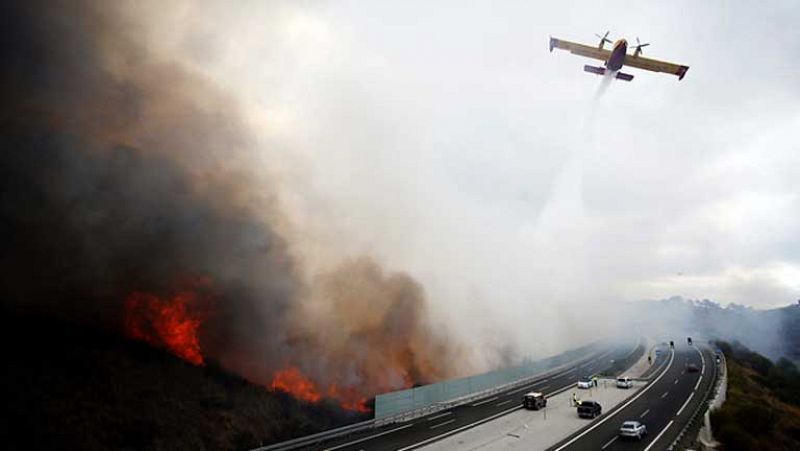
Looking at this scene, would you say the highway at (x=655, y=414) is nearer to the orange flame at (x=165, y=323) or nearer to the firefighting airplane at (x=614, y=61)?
the orange flame at (x=165, y=323)

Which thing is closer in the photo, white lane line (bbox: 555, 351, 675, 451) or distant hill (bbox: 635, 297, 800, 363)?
white lane line (bbox: 555, 351, 675, 451)

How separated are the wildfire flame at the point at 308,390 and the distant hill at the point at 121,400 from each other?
1.42m

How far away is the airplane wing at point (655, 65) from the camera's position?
41.8 metres

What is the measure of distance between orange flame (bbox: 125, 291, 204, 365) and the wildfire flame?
5.90 metres

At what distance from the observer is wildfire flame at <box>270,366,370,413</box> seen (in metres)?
32.2

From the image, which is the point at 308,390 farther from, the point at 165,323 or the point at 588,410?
the point at 588,410

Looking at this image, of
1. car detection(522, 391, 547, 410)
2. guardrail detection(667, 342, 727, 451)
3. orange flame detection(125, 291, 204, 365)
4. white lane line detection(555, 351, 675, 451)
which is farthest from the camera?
car detection(522, 391, 547, 410)

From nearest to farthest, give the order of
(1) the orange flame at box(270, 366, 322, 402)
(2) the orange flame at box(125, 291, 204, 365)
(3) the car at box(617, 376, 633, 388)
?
(2) the orange flame at box(125, 291, 204, 365) < (1) the orange flame at box(270, 366, 322, 402) < (3) the car at box(617, 376, 633, 388)

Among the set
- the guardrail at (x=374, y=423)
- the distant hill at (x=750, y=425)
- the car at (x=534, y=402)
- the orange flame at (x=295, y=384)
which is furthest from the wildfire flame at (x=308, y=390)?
the distant hill at (x=750, y=425)

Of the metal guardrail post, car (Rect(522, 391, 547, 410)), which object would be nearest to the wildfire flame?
car (Rect(522, 391, 547, 410))

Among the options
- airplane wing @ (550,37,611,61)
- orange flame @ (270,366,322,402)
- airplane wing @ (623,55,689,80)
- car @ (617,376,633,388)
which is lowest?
car @ (617,376,633,388)

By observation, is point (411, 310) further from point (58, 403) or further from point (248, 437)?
point (58, 403)

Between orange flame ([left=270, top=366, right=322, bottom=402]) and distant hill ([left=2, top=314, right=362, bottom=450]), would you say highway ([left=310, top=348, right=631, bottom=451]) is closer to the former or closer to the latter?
distant hill ([left=2, top=314, right=362, bottom=450])

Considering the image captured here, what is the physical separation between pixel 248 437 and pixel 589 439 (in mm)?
21440
